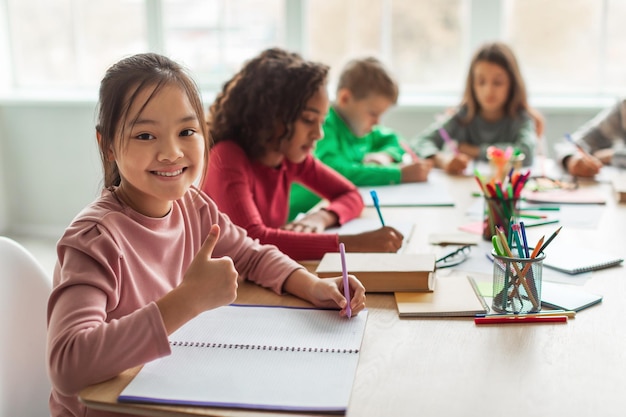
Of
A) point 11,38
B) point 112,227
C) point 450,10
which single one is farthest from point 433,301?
point 11,38

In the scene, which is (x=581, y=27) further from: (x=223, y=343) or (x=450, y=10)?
(x=223, y=343)

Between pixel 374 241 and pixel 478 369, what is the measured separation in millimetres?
594

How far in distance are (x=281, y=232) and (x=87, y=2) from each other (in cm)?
310

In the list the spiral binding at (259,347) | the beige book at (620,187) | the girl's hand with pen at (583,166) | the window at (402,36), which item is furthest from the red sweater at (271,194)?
the window at (402,36)

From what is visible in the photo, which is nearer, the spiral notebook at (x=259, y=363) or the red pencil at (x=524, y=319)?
the spiral notebook at (x=259, y=363)

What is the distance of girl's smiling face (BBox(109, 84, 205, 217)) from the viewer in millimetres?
1087

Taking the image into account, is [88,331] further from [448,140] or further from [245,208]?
[448,140]

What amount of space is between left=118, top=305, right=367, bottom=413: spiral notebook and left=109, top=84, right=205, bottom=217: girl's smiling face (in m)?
0.22

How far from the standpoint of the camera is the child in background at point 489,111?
2770 millimetres

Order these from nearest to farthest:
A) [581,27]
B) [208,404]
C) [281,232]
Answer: [208,404], [281,232], [581,27]

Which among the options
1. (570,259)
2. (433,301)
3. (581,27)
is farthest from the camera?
(581,27)

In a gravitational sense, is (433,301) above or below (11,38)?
below

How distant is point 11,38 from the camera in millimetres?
4176

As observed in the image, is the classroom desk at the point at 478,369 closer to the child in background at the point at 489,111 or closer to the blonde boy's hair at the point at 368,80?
the blonde boy's hair at the point at 368,80
